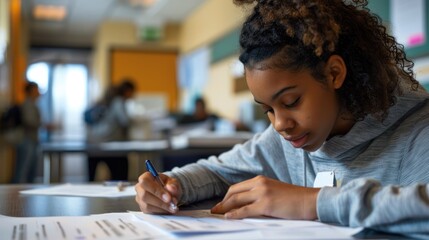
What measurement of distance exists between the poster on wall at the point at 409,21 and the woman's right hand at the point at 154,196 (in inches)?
87.6

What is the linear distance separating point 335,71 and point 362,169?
7.1 inches

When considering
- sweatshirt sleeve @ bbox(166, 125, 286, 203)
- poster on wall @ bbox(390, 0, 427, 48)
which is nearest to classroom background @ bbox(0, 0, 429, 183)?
poster on wall @ bbox(390, 0, 427, 48)

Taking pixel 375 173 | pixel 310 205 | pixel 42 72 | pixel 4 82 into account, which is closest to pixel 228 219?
pixel 310 205

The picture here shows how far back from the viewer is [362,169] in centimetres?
92

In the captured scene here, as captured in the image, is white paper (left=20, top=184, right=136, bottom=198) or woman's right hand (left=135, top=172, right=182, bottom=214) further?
white paper (left=20, top=184, right=136, bottom=198)

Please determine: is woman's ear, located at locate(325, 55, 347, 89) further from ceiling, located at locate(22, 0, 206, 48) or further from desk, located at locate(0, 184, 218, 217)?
ceiling, located at locate(22, 0, 206, 48)

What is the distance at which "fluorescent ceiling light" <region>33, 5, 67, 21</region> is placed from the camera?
7000mm

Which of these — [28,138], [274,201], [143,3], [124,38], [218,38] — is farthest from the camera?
[124,38]

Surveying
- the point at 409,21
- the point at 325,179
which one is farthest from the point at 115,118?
the point at 325,179

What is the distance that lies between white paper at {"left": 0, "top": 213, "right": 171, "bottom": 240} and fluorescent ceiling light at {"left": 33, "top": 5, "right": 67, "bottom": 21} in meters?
6.56

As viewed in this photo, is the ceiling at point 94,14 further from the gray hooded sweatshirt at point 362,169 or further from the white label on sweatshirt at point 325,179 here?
the white label on sweatshirt at point 325,179

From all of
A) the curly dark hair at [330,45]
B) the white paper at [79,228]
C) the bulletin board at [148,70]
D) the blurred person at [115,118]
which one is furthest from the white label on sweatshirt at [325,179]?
the bulletin board at [148,70]

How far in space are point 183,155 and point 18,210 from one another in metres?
2.05

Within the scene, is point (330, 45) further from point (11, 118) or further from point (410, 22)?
point (11, 118)
